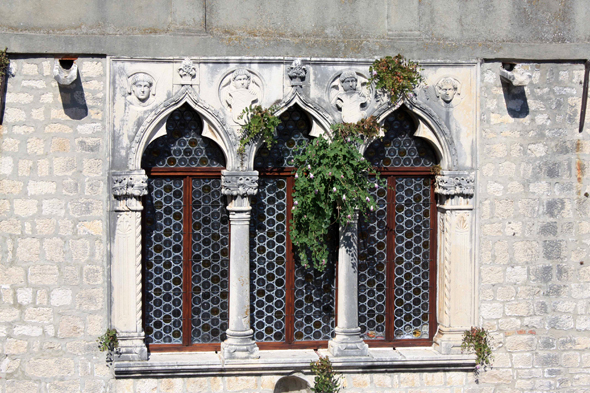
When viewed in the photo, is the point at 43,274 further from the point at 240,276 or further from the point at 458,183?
the point at 458,183

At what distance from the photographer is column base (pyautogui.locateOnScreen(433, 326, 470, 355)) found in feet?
24.7

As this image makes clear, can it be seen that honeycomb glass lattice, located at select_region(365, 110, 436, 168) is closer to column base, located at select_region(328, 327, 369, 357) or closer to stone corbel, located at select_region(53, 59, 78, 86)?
column base, located at select_region(328, 327, 369, 357)

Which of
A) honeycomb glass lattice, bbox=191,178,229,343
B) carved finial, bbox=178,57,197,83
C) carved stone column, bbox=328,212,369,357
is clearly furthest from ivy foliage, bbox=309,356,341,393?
carved finial, bbox=178,57,197,83

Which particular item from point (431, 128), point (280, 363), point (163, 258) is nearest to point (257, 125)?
point (163, 258)

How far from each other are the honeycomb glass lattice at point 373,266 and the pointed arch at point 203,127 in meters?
1.49

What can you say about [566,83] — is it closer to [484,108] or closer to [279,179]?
[484,108]

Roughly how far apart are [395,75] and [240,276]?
240 cm

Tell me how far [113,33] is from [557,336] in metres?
5.20

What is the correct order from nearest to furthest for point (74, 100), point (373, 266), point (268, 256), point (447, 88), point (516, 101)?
point (74, 100) → point (447, 88) → point (516, 101) → point (268, 256) → point (373, 266)

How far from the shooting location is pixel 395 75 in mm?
7195

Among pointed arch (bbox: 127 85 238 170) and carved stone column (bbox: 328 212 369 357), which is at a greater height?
pointed arch (bbox: 127 85 238 170)

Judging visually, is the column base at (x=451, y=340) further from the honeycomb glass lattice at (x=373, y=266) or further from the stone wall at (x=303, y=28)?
the stone wall at (x=303, y=28)

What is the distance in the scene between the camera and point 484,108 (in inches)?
293

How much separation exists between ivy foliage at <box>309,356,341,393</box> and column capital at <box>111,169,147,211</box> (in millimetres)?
2241
